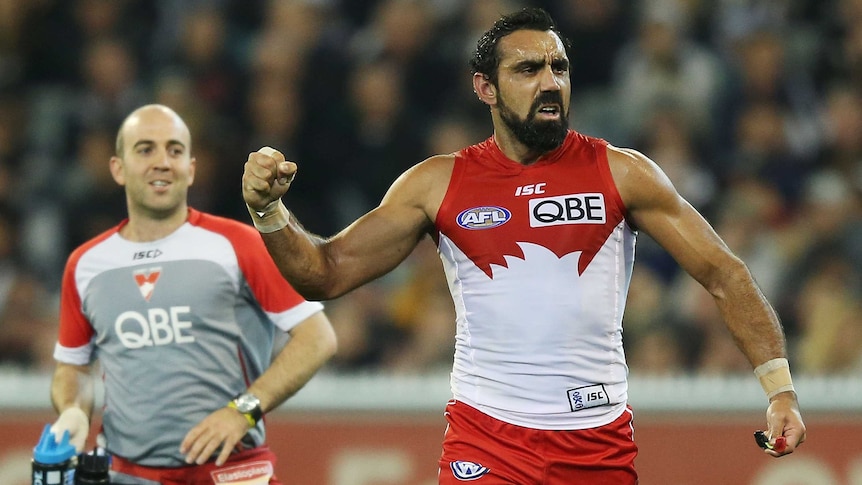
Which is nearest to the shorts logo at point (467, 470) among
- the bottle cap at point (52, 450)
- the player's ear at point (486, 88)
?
the player's ear at point (486, 88)

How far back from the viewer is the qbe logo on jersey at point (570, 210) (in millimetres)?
4562

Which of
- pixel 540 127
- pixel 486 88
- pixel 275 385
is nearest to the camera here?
pixel 540 127

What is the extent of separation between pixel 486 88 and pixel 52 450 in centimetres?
217

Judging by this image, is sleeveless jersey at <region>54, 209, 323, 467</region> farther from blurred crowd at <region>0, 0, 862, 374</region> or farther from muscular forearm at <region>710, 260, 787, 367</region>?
blurred crowd at <region>0, 0, 862, 374</region>

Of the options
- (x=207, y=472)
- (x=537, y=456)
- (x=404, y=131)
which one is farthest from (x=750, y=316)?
(x=404, y=131)

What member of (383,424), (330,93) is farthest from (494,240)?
(330,93)

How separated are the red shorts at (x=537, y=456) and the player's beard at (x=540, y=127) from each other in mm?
968

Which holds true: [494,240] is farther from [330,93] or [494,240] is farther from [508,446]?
[330,93]

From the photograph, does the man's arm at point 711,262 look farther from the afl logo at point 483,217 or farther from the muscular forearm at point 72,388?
the muscular forearm at point 72,388

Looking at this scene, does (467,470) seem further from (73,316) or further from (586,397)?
(73,316)

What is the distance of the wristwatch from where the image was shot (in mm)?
5164

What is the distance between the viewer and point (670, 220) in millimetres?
4535

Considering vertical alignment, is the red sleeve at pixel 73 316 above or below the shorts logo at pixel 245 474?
above

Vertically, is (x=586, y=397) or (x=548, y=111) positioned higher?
(x=548, y=111)
